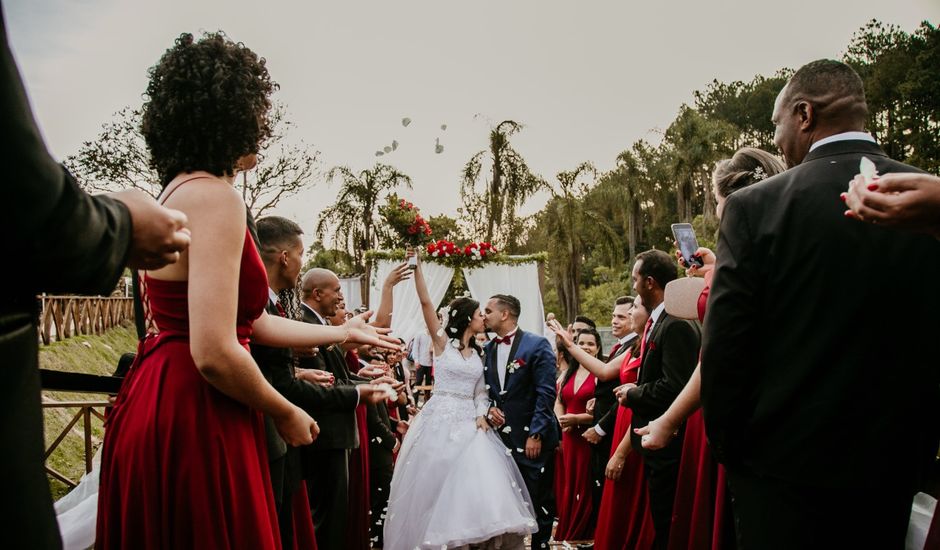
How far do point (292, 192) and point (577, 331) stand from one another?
62.2ft

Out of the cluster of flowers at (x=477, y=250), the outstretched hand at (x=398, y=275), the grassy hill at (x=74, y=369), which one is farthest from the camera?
the cluster of flowers at (x=477, y=250)

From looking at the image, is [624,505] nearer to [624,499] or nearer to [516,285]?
[624,499]

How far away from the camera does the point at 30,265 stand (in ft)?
3.29

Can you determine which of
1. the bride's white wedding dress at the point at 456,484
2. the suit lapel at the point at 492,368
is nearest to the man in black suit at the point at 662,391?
the bride's white wedding dress at the point at 456,484

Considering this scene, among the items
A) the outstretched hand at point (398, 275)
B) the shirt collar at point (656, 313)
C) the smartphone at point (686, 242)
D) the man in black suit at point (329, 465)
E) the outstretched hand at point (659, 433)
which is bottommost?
the man in black suit at point (329, 465)

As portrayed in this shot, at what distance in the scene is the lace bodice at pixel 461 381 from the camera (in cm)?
677

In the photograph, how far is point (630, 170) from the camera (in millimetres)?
43188

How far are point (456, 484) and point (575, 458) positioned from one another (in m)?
1.81

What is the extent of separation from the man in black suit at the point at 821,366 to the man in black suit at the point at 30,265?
1893 mm

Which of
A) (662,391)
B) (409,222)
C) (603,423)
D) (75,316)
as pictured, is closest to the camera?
(662,391)

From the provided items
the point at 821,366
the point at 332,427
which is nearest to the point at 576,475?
the point at 332,427

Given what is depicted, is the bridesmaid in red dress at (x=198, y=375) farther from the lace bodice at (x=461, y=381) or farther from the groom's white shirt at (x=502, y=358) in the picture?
the groom's white shirt at (x=502, y=358)

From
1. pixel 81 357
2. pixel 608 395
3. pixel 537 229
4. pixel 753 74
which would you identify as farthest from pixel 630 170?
pixel 608 395

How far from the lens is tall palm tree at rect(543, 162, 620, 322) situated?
31719 millimetres
